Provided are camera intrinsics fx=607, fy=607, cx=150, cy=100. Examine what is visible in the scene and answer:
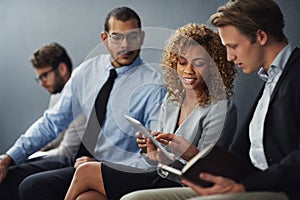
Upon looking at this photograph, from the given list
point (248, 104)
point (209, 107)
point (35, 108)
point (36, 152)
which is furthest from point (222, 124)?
point (35, 108)

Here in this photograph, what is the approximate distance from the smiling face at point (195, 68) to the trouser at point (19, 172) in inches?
35.8

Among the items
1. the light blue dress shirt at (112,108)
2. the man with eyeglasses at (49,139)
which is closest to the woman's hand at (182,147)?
the light blue dress shirt at (112,108)

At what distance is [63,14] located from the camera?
383 cm

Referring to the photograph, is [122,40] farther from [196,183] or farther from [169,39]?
[196,183]

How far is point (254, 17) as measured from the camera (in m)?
2.06

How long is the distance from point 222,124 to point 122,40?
2.32ft

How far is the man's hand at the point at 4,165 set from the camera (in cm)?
293

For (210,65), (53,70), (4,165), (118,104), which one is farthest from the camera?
(53,70)

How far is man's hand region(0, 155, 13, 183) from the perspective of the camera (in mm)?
2926

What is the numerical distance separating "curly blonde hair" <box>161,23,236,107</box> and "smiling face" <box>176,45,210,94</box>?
0.02 meters

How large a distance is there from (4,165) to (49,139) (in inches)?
10.3

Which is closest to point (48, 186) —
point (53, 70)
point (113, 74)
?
point (113, 74)

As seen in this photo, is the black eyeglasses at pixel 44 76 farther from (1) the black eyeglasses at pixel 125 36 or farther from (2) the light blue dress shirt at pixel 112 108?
(1) the black eyeglasses at pixel 125 36

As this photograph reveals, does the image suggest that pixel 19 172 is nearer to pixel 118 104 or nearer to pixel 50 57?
pixel 118 104
